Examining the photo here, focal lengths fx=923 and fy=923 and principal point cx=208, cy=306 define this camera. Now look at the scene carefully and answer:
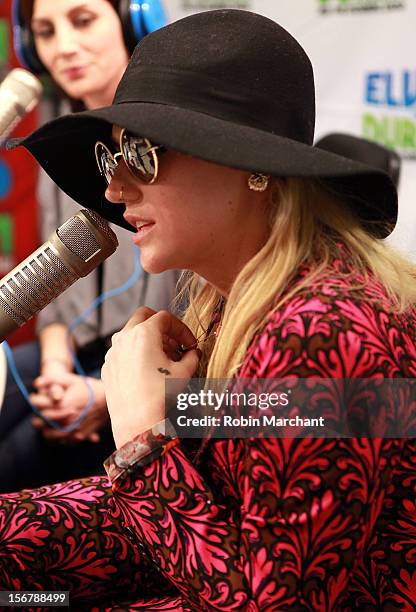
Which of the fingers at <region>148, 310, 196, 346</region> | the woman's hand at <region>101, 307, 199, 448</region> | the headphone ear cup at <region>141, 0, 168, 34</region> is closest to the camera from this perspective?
the woman's hand at <region>101, 307, 199, 448</region>

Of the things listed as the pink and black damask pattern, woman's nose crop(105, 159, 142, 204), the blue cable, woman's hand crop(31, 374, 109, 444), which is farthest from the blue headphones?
the pink and black damask pattern

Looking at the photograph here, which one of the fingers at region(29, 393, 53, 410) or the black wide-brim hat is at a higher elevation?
the black wide-brim hat

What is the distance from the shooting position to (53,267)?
1.12m

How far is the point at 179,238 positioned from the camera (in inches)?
42.4

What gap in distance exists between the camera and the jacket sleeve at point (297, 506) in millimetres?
890

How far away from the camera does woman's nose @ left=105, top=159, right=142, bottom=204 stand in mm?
1090

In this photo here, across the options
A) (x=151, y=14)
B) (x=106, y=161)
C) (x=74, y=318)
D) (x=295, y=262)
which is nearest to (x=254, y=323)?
(x=295, y=262)

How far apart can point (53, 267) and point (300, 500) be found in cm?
43

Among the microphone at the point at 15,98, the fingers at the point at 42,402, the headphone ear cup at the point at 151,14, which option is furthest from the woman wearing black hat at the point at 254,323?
the fingers at the point at 42,402

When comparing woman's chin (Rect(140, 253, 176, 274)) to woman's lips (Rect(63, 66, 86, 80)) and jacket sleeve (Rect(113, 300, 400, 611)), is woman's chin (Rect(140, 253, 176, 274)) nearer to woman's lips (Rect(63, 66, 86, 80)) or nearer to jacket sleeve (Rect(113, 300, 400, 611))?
jacket sleeve (Rect(113, 300, 400, 611))

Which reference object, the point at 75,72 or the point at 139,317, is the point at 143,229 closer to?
the point at 139,317

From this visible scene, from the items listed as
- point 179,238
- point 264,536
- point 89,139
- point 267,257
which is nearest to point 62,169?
point 89,139

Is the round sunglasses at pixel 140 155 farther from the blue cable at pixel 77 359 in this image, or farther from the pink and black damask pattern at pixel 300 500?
the blue cable at pixel 77 359

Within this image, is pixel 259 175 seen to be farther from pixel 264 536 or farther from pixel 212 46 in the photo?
pixel 264 536
